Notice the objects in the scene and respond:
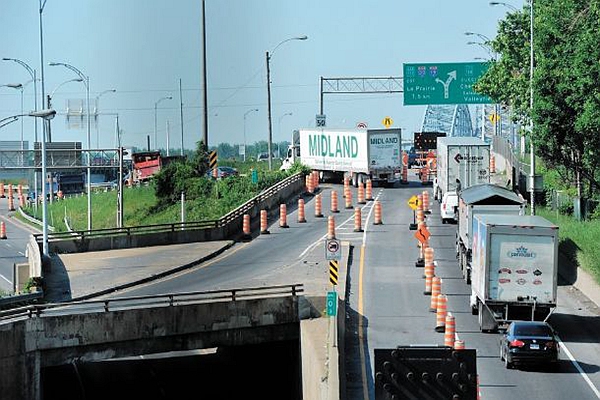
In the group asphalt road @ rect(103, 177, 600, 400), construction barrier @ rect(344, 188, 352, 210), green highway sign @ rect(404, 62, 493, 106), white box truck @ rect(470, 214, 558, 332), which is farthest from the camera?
green highway sign @ rect(404, 62, 493, 106)

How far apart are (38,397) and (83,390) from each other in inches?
210

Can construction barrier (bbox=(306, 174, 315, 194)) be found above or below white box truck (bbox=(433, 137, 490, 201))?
below

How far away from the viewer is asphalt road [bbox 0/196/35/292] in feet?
207

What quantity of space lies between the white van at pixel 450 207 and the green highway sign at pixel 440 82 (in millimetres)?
31651

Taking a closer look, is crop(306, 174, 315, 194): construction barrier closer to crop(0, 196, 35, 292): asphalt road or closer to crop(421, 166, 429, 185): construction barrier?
crop(421, 166, 429, 185): construction barrier

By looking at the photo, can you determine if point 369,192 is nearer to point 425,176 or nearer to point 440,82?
point 425,176

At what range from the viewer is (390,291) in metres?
40.0

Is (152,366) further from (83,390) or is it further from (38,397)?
(38,397)

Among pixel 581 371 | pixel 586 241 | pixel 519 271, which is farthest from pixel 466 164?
pixel 581 371

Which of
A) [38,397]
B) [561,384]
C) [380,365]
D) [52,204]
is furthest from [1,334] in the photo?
[52,204]

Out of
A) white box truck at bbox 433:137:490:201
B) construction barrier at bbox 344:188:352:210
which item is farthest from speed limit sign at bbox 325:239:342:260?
construction barrier at bbox 344:188:352:210

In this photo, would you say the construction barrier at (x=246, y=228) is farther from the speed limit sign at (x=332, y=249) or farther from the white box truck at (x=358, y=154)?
the speed limit sign at (x=332, y=249)

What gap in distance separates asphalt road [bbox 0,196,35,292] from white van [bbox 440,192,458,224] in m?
21.1

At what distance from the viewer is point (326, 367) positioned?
27688 mm
